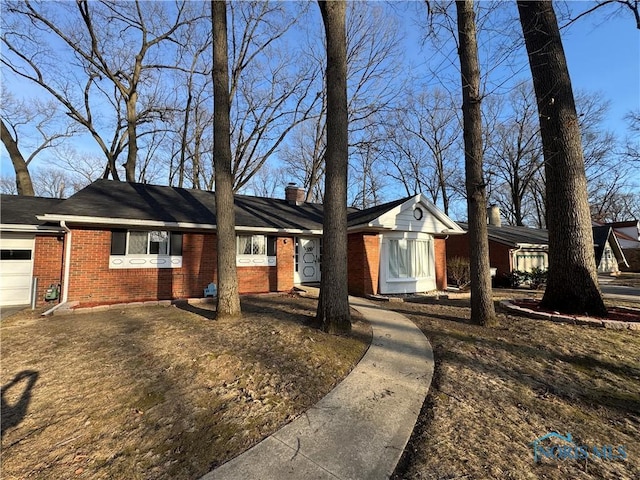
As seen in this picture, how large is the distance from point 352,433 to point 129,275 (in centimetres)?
920

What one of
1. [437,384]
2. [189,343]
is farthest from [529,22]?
[189,343]

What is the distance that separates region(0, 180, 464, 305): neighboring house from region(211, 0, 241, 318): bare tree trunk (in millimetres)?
3572

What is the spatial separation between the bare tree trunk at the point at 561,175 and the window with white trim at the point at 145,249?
10751 mm

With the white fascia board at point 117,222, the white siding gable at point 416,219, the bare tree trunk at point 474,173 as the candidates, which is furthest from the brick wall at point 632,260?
the white fascia board at point 117,222

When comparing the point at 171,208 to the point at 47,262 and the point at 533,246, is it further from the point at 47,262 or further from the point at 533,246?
the point at 533,246

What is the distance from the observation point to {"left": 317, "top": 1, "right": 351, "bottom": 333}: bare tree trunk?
596 cm

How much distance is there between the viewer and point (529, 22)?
27.1 feet

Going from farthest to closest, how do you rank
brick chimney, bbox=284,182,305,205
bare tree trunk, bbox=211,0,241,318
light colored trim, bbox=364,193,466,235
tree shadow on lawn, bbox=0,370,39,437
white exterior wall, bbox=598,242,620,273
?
white exterior wall, bbox=598,242,620,273, brick chimney, bbox=284,182,305,205, light colored trim, bbox=364,193,466,235, bare tree trunk, bbox=211,0,241,318, tree shadow on lawn, bbox=0,370,39,437

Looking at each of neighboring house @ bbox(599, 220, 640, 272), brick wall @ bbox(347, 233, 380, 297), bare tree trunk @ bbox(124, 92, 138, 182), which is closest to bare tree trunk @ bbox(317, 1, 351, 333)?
brick wall @ bbox(347, 233, 380, 297)

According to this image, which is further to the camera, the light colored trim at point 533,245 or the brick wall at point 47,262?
the light colored trim at point 533,245

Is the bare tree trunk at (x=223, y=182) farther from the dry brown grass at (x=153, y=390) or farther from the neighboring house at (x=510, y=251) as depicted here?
the neighboring house at (x=510, y=251)

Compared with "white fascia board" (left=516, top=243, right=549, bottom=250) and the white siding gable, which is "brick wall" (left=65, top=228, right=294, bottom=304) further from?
"white fascia board" (left=516, top=243, right=549, bottom=250)
